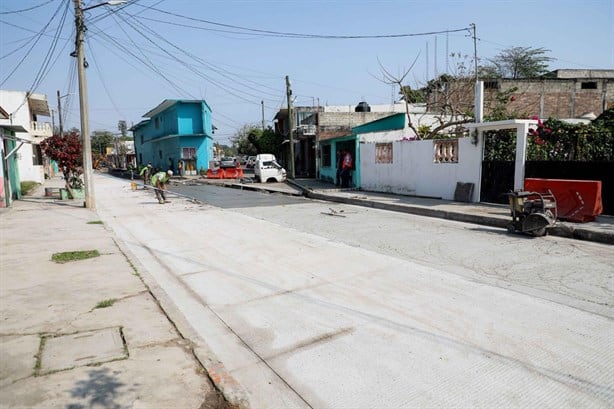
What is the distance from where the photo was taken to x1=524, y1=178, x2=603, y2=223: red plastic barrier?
9992mm

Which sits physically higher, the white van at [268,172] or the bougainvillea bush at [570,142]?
the bougainvillea bush at [570,142]

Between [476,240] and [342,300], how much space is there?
16.0 ft

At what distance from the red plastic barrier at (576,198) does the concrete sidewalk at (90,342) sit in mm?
9616

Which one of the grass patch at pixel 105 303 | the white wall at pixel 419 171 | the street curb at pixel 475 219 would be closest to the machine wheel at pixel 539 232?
the street curb at pixel 475 219

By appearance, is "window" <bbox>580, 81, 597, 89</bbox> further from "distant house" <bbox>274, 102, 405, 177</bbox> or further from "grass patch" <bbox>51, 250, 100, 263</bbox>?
"grass patch" <bbox>51, 250, 100, 263</bbox>

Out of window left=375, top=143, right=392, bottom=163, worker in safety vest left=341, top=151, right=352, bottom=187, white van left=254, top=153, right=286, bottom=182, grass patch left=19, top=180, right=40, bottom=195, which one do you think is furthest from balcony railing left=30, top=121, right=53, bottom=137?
window left=375, top=143, right=392, bottom=163

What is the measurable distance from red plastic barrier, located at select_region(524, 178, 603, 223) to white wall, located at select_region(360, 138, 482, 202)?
3.79 metres

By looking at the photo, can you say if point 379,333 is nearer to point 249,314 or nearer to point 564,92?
point 249,314

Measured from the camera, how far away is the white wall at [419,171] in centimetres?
1456

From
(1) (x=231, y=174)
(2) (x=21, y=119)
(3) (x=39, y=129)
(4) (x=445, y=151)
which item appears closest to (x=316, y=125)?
(1) (x=231, y=174)

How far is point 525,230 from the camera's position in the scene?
9.32 m

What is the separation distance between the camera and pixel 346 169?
72.1 ft

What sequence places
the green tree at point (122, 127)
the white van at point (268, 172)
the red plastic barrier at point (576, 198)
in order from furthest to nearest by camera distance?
the green tree at point (122, 127)
the white van at point (268, 172)
the red plastic barrier at point (576, 198)

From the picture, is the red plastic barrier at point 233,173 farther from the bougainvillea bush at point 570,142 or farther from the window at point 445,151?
the bougainvillea bush at point 570,142
